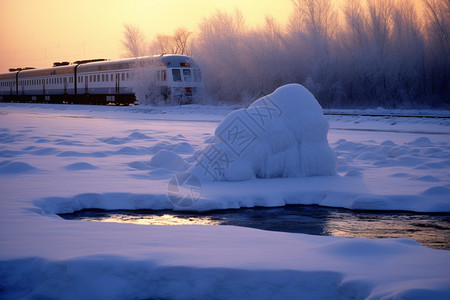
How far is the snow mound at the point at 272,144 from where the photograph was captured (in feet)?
20.9

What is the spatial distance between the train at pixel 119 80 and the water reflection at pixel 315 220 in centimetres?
2198

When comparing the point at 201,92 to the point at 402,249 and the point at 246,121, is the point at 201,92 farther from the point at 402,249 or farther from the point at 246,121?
the point at 402,249

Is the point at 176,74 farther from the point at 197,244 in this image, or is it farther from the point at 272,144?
the point at 197,244

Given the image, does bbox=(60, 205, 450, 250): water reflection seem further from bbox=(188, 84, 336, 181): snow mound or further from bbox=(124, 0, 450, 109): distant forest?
bbox=(124, 0, 450, 109): distant forest

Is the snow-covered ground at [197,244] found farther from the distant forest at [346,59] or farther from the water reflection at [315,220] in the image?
the distant forest at [346,59]

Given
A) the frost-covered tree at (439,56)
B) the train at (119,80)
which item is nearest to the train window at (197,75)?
the train at (119,80)

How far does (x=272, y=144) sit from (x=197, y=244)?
3.10 m

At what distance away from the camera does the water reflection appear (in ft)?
14.2

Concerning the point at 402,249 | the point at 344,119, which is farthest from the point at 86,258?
the point at 344,119

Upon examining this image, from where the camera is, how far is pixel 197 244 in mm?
3551

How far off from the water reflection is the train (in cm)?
2198

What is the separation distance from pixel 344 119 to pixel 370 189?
11417 millimetres

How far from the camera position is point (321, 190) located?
19.2 ft

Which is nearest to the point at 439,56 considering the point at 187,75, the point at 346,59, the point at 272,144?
the point at 346,59
